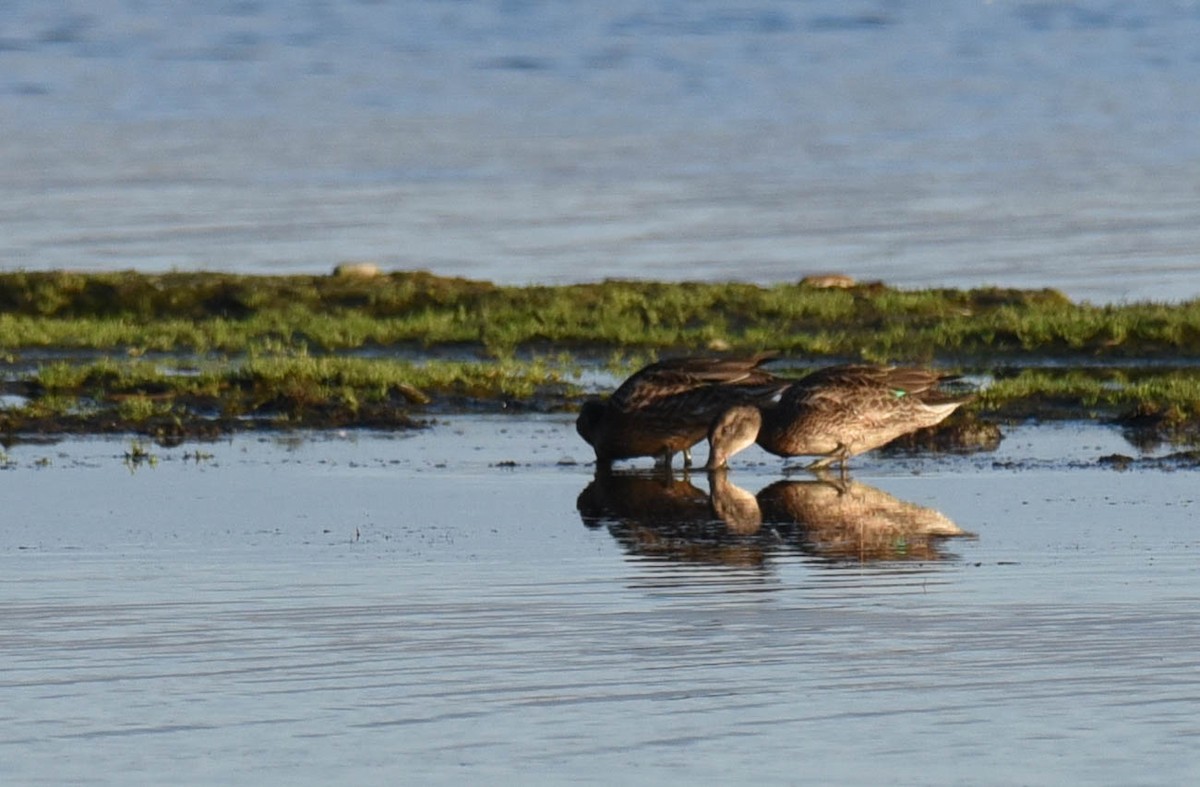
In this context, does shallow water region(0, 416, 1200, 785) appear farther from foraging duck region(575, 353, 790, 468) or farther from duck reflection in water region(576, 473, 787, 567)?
foraging duck region(575, 353, 790, 468)

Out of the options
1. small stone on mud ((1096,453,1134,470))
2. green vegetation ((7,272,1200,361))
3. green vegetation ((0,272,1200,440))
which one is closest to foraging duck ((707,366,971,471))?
small stone on mud ((1096,453,1134,470))

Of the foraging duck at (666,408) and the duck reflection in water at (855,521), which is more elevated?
the foraging duck at (666,408)

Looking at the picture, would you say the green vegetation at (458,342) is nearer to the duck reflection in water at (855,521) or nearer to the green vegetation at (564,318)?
the green vegetation at (564,318)

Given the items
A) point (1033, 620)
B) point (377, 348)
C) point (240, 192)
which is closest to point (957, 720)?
point (1033, 620)

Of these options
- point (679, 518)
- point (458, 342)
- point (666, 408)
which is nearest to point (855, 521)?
point (679, 518)

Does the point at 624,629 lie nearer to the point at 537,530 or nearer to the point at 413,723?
the point at 413,723

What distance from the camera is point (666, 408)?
14.1 metres

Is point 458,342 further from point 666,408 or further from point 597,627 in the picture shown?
point 597,627

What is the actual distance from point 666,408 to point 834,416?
990 mm

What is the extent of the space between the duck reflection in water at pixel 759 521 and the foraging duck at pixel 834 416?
0.26 metres

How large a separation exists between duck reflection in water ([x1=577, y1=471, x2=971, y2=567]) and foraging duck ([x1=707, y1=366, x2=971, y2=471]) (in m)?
0.26

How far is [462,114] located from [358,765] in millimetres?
36726

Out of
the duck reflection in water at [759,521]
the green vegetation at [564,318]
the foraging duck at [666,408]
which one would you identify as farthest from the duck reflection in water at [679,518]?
the green vegetation at [564,318]

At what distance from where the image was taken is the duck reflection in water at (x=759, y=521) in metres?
10.7
